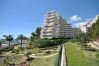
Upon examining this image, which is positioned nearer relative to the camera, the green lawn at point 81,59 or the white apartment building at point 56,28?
the green lawn at point 81,59

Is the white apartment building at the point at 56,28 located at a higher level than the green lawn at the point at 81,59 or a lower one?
higher

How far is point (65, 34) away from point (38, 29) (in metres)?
19.4

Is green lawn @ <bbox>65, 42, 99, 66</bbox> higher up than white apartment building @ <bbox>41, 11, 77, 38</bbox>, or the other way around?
white apartment building @ <bbox>41, 11, 77, 38</bbox>

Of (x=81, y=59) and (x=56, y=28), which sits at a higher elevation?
(x=56, y=28)

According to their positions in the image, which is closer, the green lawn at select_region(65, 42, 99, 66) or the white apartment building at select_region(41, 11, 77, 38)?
the green lawn at select_region(65, 42, 99, 66)

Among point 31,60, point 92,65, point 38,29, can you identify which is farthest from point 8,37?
point 92,65

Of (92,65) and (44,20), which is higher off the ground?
(44,20)

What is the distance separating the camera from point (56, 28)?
117688 millimetres

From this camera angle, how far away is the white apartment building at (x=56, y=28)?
115375mm

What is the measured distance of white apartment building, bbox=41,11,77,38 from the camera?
115m

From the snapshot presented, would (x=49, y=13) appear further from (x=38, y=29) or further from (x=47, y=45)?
(x=47, y=45)

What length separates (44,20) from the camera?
5143 inches

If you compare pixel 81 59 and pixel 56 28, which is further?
pixel 56 28

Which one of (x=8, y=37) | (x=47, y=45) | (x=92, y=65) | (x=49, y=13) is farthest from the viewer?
(x=49, y=13)
